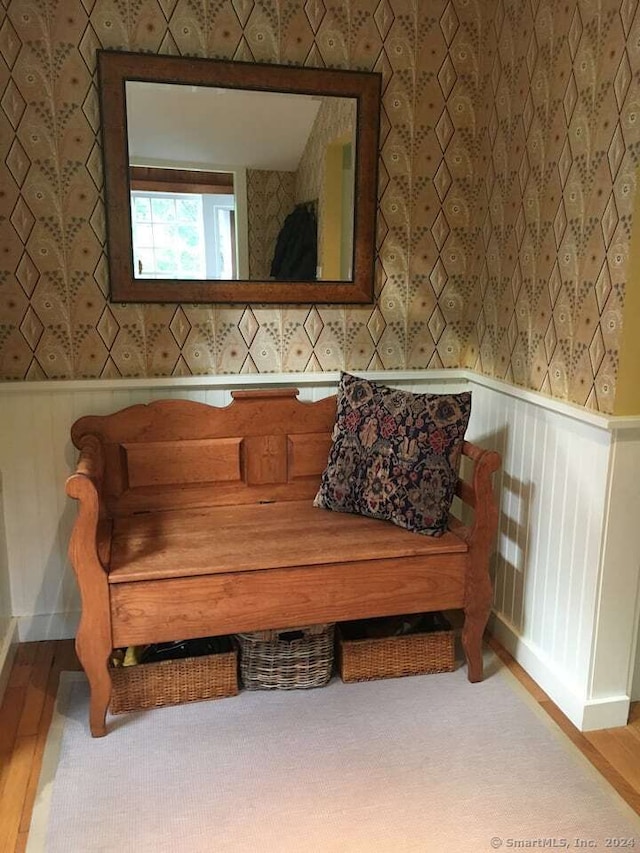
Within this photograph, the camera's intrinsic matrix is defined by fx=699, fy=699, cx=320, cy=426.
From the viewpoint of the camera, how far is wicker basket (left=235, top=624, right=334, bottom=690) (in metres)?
2.17

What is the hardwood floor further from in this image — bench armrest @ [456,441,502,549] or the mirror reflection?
the mirror reflection

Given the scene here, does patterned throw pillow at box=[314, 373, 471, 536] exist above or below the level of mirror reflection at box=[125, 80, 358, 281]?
below

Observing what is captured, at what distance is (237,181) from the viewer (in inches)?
92.7

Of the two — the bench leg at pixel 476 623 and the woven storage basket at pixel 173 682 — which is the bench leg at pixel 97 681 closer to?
the woven storage basket at pixel 173 682

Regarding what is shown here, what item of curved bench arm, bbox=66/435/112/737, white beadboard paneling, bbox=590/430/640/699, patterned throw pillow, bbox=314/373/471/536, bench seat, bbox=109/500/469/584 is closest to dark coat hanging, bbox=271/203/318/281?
patterned throw pillow, bbox=314/373/471/536

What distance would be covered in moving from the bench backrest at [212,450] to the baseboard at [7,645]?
513mm

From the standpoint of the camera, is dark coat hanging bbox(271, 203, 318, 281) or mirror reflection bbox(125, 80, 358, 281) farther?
dark coat hanging bbox(271, 203, 318, 281)

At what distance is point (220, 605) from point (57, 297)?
1.15 m

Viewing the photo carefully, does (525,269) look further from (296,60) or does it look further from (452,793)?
(452,793)

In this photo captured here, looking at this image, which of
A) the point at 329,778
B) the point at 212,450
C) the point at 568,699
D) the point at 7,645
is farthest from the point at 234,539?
the point at 568,699

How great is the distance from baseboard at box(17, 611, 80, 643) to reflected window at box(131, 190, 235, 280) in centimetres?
125

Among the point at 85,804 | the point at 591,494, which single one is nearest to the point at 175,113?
the point at 591,494

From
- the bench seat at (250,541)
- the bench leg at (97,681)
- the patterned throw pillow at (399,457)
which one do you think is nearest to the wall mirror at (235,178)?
the patterned throw pillow at (399,457)

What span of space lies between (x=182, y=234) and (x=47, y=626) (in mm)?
1460
